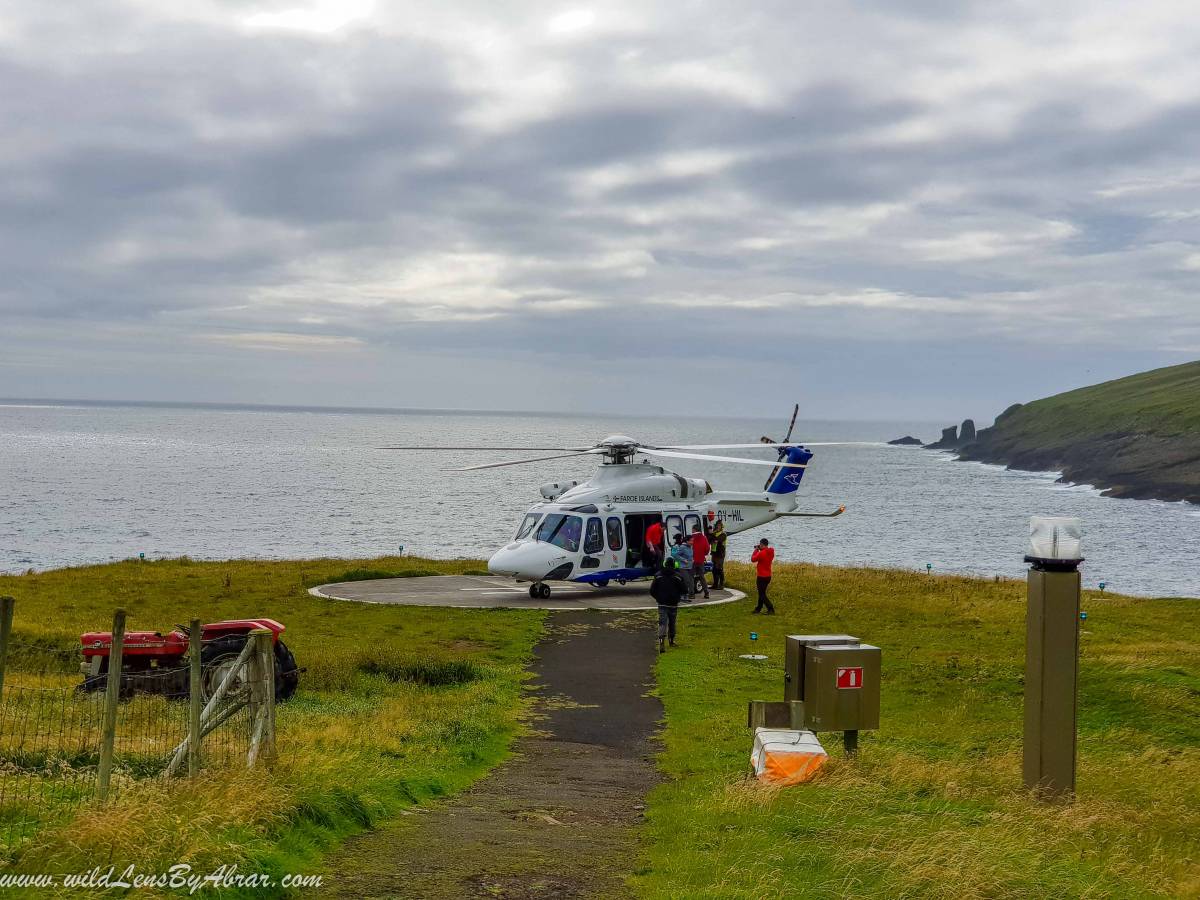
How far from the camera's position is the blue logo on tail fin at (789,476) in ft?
111

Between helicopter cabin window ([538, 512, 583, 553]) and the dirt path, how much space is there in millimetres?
10802

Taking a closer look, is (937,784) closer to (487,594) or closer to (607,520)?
(607,520)

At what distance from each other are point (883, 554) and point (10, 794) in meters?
58.1

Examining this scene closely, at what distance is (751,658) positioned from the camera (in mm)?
19719

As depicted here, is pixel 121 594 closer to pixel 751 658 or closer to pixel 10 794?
pixel 751 658

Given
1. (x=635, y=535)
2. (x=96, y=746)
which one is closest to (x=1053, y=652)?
(x=96, y=746)

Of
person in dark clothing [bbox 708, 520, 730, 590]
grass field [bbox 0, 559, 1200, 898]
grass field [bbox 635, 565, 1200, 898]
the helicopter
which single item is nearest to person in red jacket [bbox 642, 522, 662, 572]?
the helicopter

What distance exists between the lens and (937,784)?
987cm

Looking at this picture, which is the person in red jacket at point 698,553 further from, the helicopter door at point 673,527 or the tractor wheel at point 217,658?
the tractor wheel at point 217,658

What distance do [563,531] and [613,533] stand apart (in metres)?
1.41

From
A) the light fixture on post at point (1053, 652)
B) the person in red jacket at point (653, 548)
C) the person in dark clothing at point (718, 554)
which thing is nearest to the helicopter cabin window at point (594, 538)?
the person in red jacket at point (653, 548)

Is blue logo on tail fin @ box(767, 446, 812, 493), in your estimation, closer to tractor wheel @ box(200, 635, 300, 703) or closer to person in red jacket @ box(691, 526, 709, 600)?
person in red jacket @ box(691, 526, 709, 600)

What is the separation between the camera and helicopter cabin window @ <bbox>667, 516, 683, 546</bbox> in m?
28.9

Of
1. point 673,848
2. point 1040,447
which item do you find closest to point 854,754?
point 673,848
